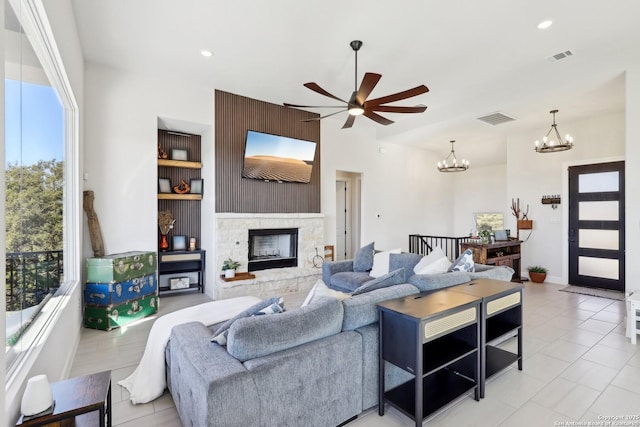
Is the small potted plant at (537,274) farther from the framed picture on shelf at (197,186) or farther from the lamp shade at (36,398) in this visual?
the lamp shade at (36,398)

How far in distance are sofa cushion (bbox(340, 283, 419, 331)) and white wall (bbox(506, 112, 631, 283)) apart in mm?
5471

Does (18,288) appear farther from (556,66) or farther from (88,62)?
(556,66)

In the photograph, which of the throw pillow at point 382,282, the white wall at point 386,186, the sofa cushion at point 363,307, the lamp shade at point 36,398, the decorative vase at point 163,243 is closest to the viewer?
the lamp shade at point 36,398

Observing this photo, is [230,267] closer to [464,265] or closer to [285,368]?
[464,265]

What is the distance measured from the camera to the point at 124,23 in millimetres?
3297

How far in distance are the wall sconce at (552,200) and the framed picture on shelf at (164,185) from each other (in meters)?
7.04

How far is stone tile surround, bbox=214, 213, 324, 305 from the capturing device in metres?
4.91

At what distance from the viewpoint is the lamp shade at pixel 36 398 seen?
49.0 inches

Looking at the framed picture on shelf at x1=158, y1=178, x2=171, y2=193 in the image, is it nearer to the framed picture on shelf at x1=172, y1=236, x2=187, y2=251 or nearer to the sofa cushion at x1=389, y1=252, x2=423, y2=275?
the framed picture on shelf at x1=172, y1=236, x2=187, y2=251

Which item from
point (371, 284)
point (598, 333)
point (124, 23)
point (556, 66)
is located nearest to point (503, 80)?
point (556, 66)

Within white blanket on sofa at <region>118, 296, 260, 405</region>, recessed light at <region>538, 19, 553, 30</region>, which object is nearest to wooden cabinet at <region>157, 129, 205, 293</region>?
white blanket on sofa at <region>118, 296, 260, 405</region>

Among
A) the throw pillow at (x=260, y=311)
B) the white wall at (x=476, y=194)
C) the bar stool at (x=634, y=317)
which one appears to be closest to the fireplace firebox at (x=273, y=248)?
the throw pillow at (x=260, y=311)

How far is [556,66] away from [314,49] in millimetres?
3178

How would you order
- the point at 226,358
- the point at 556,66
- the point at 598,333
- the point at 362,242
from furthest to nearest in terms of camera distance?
the point at 362,242
the point at 556,66
the point at 598,333
the point at 226,358
